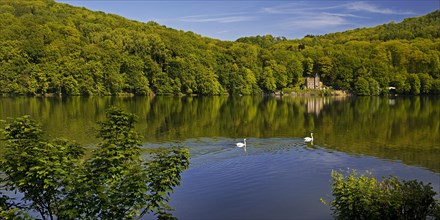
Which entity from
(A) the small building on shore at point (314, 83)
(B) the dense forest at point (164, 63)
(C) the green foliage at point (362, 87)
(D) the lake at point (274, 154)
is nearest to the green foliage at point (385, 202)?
(D) the lake at point (274, 154)

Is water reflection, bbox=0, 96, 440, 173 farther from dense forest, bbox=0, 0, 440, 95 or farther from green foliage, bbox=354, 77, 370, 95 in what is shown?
green foliage, bbox=354, 77, 370, 95

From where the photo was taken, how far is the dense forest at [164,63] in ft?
384

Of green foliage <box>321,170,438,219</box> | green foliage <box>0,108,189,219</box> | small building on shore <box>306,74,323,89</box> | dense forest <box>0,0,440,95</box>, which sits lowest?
green foliage <box>321,170,438,219</box>

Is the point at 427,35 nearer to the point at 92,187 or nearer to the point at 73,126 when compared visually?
the point at 73,126

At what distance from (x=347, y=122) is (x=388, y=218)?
47338mm

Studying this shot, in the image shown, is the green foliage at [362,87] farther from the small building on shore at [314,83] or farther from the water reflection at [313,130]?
the water reflection at [313,130]

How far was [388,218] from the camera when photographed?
48.6 feet

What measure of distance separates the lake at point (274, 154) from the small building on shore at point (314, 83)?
297 ft

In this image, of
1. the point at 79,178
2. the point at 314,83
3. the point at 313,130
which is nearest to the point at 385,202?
the point at 79,178

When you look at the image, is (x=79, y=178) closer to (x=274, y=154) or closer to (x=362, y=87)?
(x=274, y=154)

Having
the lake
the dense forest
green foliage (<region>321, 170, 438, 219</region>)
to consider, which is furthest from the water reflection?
the dense forest

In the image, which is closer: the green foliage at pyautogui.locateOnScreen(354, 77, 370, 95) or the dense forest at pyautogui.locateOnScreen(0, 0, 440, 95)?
the dense forest at pyautogui.locateOnScreen(0, 0, 440, 95)

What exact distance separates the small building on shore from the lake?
90.5m

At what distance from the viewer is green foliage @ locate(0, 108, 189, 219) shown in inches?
467
